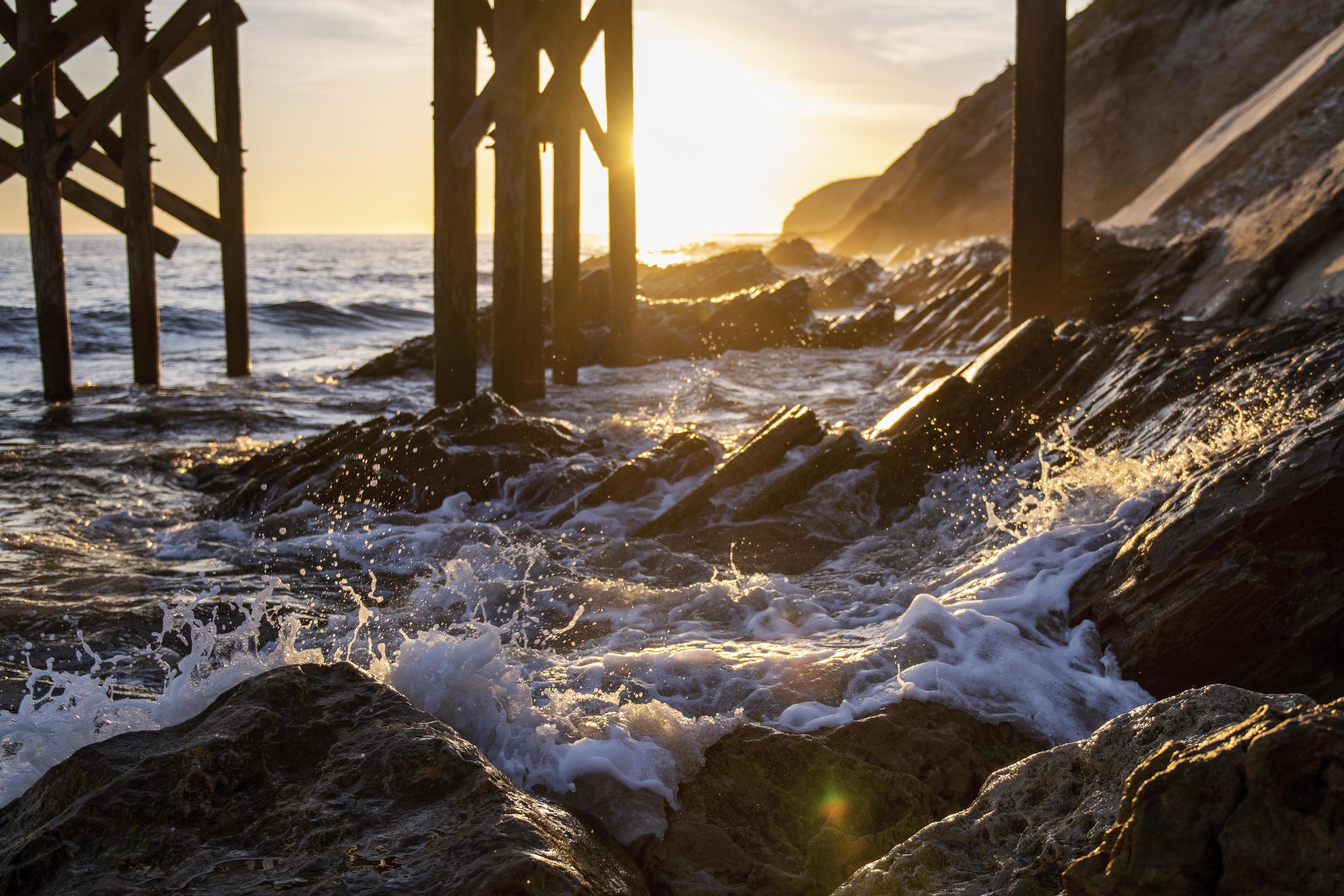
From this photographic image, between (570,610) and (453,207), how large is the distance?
427cm

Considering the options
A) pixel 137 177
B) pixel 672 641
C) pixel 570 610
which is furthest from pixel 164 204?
pixel 672 641

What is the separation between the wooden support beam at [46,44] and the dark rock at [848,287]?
→ 1435 cm

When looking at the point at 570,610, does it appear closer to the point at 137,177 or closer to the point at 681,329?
the point at 137,177

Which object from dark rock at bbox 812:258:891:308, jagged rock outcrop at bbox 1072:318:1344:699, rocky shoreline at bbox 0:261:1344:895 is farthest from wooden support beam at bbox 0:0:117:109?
dark rock at bbox 812:258:891:308

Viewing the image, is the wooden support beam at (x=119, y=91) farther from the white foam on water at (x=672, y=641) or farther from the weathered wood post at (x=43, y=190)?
the white foam on water at (x=672, y=641)

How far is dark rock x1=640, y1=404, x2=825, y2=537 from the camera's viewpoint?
5.29 metres

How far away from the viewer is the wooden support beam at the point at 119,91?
31.3 ft

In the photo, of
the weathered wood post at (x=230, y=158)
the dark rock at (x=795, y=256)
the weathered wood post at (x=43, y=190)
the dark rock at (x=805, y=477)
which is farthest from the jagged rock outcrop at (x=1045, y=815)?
the dark rock at (x=795, y=256)

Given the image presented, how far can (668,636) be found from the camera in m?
3.77

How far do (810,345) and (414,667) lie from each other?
11.8 metres

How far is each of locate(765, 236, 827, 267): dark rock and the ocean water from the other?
112 ft

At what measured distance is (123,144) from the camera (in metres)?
10.8

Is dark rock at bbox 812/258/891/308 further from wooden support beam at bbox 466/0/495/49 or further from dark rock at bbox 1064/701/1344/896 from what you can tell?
dark rock at bbox 1064/701/1344/896

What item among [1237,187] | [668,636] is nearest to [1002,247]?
[1237,187]
